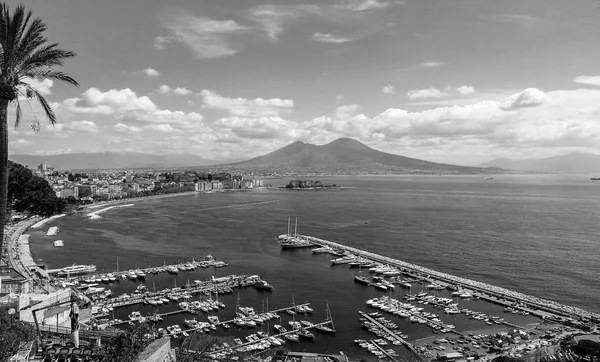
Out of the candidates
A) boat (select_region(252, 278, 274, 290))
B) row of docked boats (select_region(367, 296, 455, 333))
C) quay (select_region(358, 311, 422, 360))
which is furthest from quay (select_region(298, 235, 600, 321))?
boat (select_region(252, 278, 274, 290))

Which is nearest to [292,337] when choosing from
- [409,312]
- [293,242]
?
[409,312]

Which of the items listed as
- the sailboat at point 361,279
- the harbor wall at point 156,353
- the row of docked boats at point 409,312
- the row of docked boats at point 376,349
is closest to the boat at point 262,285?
the sailboat at point 361,279

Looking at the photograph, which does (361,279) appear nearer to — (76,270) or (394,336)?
(394,336)

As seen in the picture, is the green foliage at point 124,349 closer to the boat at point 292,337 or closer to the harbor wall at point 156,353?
the harbor wall at point 156,353

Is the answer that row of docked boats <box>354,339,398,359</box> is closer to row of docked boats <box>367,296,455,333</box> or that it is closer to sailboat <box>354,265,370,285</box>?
row of docked boats <box>367,296,455,333</box>

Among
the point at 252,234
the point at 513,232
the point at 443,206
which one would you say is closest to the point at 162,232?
the point at 252,234

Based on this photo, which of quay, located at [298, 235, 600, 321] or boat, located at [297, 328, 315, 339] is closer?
boat, located at [297, 328, 315, 339]
